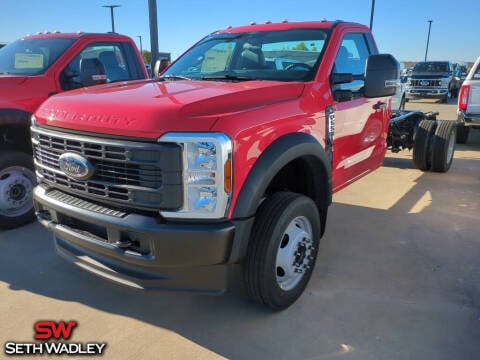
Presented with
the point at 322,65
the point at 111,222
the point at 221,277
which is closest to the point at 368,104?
the point at 322,65

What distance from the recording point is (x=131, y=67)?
18.1ft

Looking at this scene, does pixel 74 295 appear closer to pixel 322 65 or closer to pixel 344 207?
pixel 322 65

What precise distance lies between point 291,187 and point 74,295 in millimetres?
1861

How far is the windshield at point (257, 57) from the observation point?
3457 millimetres

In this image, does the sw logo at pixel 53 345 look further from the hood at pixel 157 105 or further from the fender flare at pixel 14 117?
the fender flare at pixel 14 117

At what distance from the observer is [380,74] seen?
3307 millimetres

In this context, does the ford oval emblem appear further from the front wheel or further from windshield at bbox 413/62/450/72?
windshield at bbox 413/62/450/72

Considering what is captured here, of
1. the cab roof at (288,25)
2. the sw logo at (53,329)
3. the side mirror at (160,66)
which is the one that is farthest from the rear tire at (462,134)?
the sw logo at (53,329)

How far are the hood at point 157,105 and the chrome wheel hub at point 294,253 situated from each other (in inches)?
35.4

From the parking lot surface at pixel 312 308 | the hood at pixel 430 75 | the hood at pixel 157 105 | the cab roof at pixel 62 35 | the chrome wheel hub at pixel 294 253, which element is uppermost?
the cab roof at pixel 62 35

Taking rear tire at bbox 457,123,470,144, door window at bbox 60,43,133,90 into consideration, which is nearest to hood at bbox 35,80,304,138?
door window at bbox 60,43,133,90

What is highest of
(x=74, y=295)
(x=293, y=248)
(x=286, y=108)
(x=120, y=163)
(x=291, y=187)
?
(x=286, y=108)

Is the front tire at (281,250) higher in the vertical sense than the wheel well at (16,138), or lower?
lower

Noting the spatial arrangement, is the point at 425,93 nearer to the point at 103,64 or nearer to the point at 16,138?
the point at 103,64
